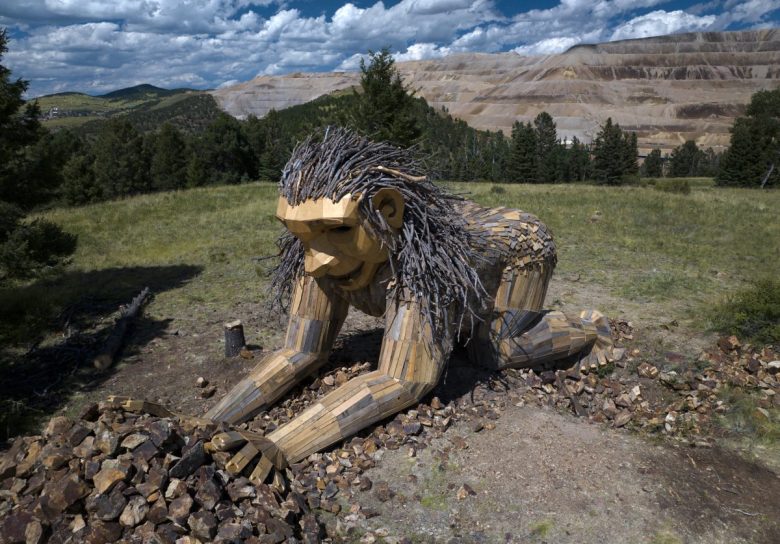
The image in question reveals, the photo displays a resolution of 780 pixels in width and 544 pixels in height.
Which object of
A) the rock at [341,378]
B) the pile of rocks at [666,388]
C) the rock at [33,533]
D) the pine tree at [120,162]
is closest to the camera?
the rock at [33,533]

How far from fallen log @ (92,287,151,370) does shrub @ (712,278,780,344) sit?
290 inches

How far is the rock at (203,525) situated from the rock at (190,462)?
27cm

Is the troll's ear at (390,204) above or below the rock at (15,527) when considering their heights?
above

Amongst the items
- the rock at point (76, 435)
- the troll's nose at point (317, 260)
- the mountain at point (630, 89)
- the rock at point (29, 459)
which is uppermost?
the mountain at point (630, 89)

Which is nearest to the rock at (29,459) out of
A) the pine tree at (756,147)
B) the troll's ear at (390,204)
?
the troll's ear at (390,204)

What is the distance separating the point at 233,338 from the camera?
5785mm

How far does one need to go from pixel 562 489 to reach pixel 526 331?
1.52m

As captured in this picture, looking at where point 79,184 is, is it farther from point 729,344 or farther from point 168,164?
point 729,344

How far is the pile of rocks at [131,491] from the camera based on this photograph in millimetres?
2672

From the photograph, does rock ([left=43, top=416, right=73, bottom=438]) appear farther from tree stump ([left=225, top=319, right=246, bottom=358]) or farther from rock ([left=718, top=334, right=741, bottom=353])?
rock ([left=718, top=334, right=741, bottom=353])

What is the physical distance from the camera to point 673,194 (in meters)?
17.7

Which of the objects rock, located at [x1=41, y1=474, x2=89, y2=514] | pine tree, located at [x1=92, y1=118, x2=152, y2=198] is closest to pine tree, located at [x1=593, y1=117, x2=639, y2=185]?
pine tree, located at [x1=92, y1=118, x2=152, y2=198]

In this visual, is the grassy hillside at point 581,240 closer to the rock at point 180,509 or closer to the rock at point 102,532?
the rock at point 180,509

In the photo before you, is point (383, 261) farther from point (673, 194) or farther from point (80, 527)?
point (673, 194)
